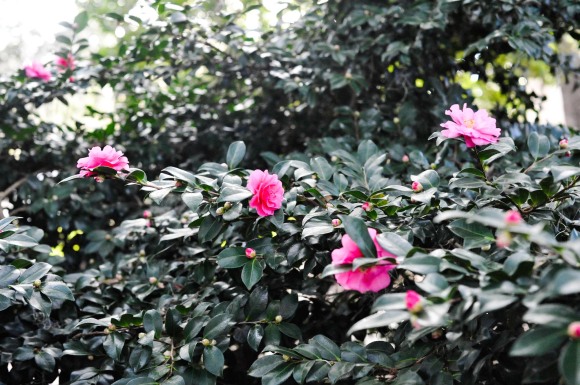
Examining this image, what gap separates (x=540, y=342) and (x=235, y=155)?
0.92m

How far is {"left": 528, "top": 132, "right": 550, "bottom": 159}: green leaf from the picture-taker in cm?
131

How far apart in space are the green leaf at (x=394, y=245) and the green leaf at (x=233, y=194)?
0.36m

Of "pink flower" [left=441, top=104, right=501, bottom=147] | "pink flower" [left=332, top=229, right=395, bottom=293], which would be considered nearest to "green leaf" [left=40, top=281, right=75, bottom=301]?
"pink flower" [left=332, top=229, right=395, bottom=293]

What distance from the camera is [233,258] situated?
1.24 metres

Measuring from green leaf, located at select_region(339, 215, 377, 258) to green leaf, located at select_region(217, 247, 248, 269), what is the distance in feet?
1.22

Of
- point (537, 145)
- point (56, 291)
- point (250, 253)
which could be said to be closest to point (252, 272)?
point (250, 253)

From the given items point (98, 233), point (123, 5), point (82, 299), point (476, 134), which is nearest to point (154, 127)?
point (98, 233)

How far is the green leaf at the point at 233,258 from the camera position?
1224 millimetres

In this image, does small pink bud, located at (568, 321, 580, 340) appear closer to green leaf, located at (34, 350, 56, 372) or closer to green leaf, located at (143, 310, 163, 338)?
green leaf, located at (143, 310, 163, 338)

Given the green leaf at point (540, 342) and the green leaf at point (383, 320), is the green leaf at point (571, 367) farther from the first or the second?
the green leaf at point (383, 320)

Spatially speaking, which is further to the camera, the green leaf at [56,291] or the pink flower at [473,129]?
the green leaf at [56,291]

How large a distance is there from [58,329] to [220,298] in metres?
0.46

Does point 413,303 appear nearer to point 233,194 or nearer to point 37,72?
point 233,194

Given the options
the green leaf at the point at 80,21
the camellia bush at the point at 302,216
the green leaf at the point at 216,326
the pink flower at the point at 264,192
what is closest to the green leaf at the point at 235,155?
the camellia bush at the point at 302,216
